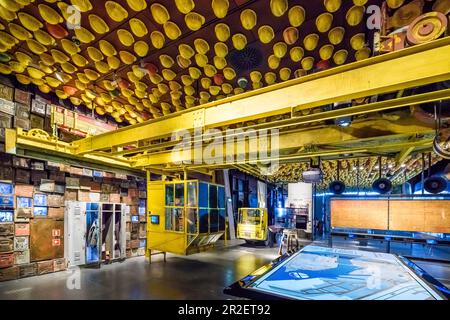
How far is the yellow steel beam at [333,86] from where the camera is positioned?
2.19m

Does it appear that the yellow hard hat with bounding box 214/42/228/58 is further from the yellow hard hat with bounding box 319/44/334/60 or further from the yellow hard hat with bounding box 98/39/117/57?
the yellow hard hat with bounding box 98/39/117/57

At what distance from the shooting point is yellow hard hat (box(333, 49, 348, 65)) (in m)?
3.62

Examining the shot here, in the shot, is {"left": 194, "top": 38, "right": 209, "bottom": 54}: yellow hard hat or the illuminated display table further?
{"left": 194, "top": 38, "right": 209, "bottom": 54}: yellow hard hat

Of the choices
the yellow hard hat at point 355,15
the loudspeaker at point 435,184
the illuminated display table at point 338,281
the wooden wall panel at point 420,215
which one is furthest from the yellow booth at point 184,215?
the loudspeaker at point 435,184

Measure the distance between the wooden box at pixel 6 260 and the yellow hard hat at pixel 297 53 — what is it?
6.61m

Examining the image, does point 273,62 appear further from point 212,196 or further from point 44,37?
point 212,196

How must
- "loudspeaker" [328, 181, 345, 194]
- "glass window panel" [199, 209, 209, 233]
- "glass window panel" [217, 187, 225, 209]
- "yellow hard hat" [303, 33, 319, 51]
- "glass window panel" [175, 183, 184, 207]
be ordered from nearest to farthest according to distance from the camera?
"yellow hard hat" [303, 33, 319, 51]
"glass window panel" [199, 209, 209, 233]
"glass window panel" [175, 183, 184, 207]
"glass window panel" [217, 187, 225, 209]
"loudspeaker" [328, 181, 345, 194]

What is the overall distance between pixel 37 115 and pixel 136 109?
222 centimetres

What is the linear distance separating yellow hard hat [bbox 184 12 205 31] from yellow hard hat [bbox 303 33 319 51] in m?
1.42

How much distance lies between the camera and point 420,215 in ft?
24.3

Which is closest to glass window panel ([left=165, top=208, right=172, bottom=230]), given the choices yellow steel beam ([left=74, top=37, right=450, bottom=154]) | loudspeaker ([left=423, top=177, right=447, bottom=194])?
yellow steel beam ([left=74, top=37, right=450, bottom=154])

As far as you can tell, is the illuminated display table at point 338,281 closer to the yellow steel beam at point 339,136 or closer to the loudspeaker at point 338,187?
the yellow steel beam at point 339,136

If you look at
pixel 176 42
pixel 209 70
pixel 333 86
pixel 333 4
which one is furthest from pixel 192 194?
pixel 333 4
